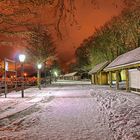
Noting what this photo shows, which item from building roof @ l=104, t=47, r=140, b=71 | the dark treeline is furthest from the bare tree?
building roof @ l=104, t=47, r=140, b=71

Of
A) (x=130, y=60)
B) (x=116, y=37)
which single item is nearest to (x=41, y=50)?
(x=116, y=37)

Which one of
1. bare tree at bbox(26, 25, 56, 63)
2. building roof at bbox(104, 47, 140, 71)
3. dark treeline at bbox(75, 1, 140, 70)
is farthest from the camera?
bare tree at bbox(26, 25, 56, 63)

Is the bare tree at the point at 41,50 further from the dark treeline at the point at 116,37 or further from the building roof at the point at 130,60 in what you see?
the building roof at the point at 130,60

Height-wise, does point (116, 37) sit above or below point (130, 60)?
above

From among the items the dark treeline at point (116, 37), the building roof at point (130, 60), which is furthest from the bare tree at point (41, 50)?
the building roof at point (130, 60)

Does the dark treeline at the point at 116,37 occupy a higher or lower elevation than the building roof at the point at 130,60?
higher

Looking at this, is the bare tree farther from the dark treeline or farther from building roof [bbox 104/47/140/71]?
building roof [bbox 104/47/140/71]

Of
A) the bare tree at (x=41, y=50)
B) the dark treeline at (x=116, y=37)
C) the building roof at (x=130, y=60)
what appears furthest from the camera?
the bare tree at (x=41, y=50)

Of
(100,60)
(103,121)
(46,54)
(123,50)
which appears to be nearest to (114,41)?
(123,50)

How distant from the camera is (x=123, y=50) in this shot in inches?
2319

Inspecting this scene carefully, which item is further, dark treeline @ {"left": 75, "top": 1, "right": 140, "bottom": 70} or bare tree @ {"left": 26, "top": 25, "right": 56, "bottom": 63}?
bare tree @ {"left": 26, "top": 25, "right": 56, "bottom": 63}

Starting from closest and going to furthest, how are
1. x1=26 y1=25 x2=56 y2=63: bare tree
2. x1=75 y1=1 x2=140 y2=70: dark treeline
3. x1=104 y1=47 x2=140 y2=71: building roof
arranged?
1. x1=104 y1=47 x2=140 y2=71: building roof
2. x1=75 y1=1 x2=140 y2=70: dark treeline
3. x1=26 y1=25 x2=56 y2=63: bare tree

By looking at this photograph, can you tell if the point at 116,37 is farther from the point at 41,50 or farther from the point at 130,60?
the point at 130,60

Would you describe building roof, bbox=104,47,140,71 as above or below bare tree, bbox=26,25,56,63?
below
